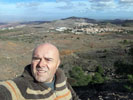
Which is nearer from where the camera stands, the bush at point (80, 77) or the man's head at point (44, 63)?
the man's head at point (44, 63)

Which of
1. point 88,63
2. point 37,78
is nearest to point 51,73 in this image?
point 37,78

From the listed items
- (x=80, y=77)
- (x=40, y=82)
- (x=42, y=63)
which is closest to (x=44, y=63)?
(x=42, y=63)

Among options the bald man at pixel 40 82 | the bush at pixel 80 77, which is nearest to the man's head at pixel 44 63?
the bald man at pixel 40 82

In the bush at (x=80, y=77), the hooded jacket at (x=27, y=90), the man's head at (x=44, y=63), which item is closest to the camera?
the hooded jacket at (x=27, y=90)

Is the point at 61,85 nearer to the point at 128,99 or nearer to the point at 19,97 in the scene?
the point at 19,97

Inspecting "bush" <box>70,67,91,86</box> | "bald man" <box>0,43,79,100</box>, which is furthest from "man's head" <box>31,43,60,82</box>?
"bush" <box>70,67,91,86</box>

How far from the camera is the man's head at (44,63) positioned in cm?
165

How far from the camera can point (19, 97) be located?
145cm

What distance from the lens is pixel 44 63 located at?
1697mm

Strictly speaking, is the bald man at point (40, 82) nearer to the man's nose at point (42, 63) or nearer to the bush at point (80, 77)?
the man's nose at point (42, 63)

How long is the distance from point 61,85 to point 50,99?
0.75 ft

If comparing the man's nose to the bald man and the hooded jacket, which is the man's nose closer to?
the bald man

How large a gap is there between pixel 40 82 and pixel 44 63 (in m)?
0.16

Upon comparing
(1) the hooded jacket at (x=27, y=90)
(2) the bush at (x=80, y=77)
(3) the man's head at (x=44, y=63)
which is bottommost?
(2) the bush at (x=80, y=77)
